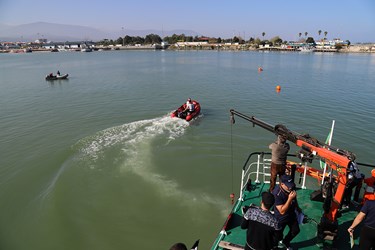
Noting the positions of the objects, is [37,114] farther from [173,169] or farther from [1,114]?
[173,169]

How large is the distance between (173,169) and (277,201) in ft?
33.9

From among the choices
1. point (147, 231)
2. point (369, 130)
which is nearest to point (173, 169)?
point (147, 231)

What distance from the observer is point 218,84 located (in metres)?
43.8

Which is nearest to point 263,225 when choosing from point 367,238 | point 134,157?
point 367,238

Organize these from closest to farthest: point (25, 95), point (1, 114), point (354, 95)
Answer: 1. point (1, 114)
2. point (354, 95)
3. point (25, 95)

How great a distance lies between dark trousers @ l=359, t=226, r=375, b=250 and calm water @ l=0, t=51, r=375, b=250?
569 centimetres

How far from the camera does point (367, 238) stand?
5.68 m

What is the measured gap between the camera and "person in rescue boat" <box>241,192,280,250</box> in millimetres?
4754

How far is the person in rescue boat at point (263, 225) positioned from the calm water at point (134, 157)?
564 centimetres

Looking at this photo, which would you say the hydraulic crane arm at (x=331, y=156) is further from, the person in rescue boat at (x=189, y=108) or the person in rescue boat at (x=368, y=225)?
the person in rescue boat at (x=189, y=108)

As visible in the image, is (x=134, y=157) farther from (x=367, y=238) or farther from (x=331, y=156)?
(x=367, y=238)

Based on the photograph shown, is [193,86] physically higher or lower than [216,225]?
higher

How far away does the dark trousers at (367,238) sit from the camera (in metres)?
5.59

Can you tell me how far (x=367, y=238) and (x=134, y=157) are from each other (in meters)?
13.6
